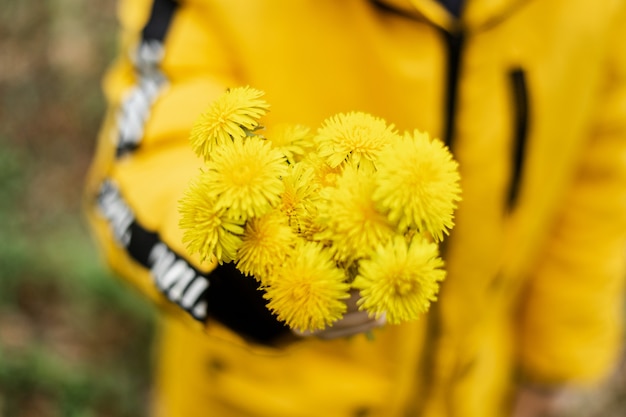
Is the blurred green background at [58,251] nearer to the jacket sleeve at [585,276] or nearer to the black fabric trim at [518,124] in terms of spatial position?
the jacket sleeve at [585,276]

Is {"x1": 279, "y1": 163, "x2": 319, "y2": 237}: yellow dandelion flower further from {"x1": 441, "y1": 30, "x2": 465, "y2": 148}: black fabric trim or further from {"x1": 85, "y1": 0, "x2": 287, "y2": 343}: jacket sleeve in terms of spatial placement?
{"x1": 441, "y1": 30, "x2": 465, "y2": 148}: black fabric trim

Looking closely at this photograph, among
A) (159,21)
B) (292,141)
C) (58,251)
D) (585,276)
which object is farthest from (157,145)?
(58,251)

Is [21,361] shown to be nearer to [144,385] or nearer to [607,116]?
[144,385]

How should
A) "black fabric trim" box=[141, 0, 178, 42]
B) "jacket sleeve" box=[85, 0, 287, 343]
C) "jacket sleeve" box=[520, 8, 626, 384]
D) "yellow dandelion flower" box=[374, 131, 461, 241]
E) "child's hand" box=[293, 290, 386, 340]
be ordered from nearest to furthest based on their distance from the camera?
"yellow dandelion flower" box=[374, 131, 461, 241] → "child's hand" box=[293, 290, 386, 340] → "jacket sleeve" box=[85, 0, 287, 343] → "black fabric trim" box=[141, 0, 178, 42] → "jacket sleeve" box=[520, 8, 626, 384]

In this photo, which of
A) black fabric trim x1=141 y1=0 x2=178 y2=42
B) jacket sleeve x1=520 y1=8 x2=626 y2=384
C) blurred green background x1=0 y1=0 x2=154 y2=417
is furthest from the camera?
blurred green background x1=0 y1=0 x2=154 y2=417

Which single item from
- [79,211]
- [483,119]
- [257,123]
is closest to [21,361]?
[79,211]

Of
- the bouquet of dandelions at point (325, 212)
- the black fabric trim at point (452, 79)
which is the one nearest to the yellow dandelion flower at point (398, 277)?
the bouquet of dandelions at point (325, 212)

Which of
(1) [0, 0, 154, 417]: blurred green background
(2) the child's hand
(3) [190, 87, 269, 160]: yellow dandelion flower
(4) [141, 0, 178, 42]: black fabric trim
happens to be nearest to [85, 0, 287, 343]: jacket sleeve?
(4) [141, 0, 178, 42]: black fabric trim
